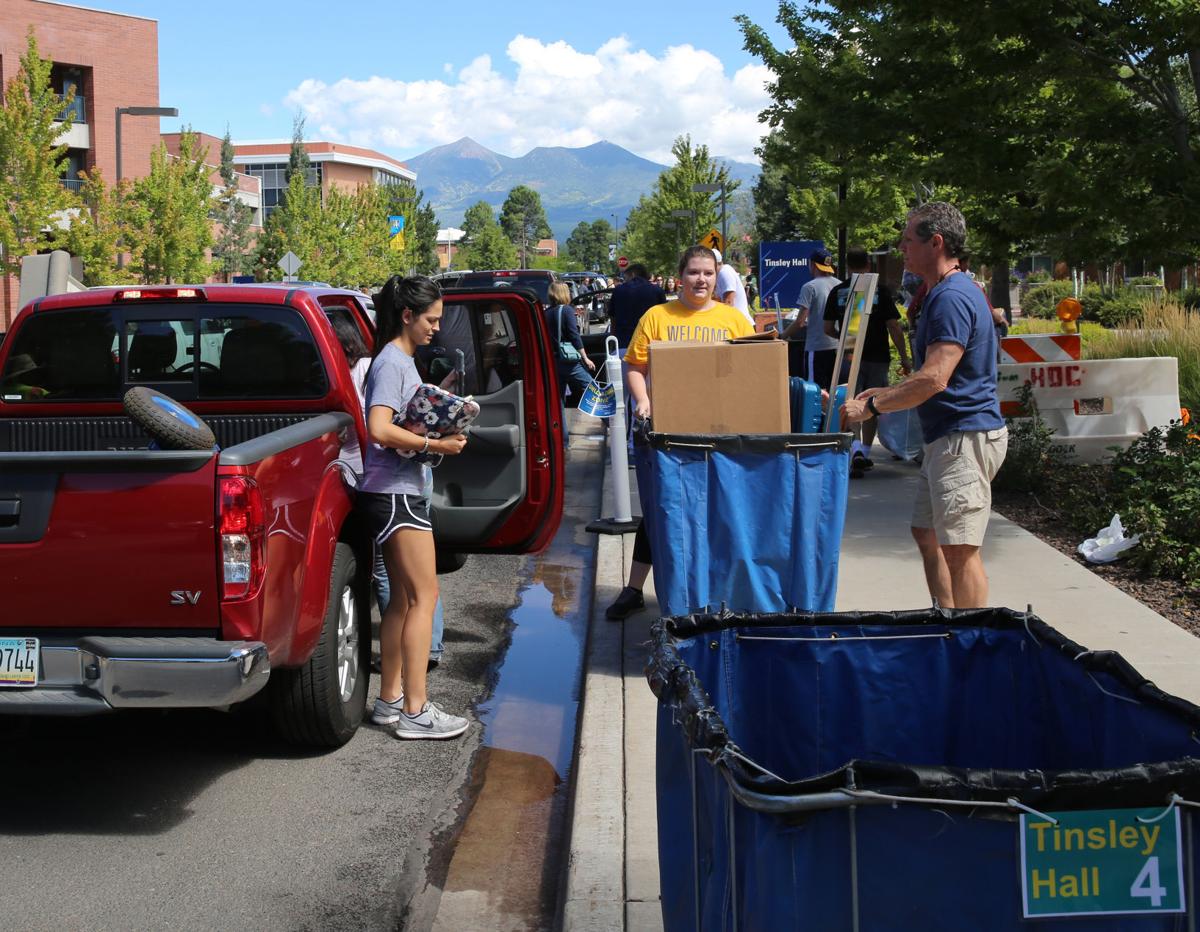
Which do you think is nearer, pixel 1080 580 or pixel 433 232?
pixel 1080 580

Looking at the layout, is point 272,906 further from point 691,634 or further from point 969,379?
point 969,379

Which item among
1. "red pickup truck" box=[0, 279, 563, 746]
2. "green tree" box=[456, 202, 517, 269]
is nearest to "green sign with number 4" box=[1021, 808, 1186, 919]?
"red pickup truck" box=[0, 279, 563, 746]

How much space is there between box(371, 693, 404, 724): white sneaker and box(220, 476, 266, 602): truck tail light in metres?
1.67

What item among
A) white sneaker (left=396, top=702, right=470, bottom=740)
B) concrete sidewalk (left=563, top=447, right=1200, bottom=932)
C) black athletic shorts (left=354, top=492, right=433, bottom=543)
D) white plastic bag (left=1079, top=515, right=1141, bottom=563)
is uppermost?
black athletic shorts (left=354, top=492, right=433, bottom=543)

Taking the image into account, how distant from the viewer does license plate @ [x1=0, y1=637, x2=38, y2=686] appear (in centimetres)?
470

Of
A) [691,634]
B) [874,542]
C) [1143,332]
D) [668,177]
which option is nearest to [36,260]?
[874,542]

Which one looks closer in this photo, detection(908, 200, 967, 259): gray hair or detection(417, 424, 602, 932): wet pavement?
detection(417, 424, 602, 932): wet pavement

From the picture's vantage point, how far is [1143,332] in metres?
14.3

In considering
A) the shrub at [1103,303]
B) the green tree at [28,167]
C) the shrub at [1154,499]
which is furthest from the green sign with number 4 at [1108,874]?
the green tree at [28,167]

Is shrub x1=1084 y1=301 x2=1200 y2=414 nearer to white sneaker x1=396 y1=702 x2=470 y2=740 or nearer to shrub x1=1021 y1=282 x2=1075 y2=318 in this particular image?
white sneaker x1=396 y1=702 x2=470 y2=740

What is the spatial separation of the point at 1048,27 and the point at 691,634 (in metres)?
7.65

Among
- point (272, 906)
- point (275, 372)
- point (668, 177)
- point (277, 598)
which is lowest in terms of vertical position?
point (272, 906)

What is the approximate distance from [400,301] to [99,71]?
56.6 meters

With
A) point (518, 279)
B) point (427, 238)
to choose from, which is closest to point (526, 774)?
point (518, 279)
